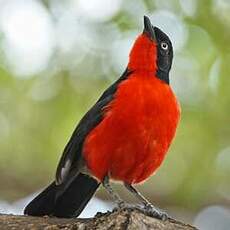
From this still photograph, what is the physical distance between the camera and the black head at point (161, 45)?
6.48 metres

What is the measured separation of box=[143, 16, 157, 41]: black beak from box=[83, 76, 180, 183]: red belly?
68 centimetres

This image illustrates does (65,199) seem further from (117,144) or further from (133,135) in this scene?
(133,135)

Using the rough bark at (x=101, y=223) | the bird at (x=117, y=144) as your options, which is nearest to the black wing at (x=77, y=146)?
the bird at (x=117, y=144)

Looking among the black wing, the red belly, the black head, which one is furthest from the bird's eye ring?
the black wing

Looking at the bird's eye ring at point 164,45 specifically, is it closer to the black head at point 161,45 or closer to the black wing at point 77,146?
the black head at point 161,45

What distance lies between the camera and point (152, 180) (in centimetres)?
791

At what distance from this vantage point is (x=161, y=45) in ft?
21.6

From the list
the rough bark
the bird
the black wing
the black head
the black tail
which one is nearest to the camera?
the rough bark

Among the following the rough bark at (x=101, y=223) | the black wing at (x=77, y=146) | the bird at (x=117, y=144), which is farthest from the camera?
the black wing at (x=77, y=146)

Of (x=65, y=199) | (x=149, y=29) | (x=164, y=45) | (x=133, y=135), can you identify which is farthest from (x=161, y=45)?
(x=65, y=199)

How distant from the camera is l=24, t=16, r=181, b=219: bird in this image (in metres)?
5.76

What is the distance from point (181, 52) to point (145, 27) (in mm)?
1803

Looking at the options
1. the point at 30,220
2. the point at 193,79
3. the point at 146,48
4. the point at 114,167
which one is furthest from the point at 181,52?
the point at 30,220

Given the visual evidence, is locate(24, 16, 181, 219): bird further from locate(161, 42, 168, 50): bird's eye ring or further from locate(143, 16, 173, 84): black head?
locate(161, 42, 168, 50): bird's eye ring
